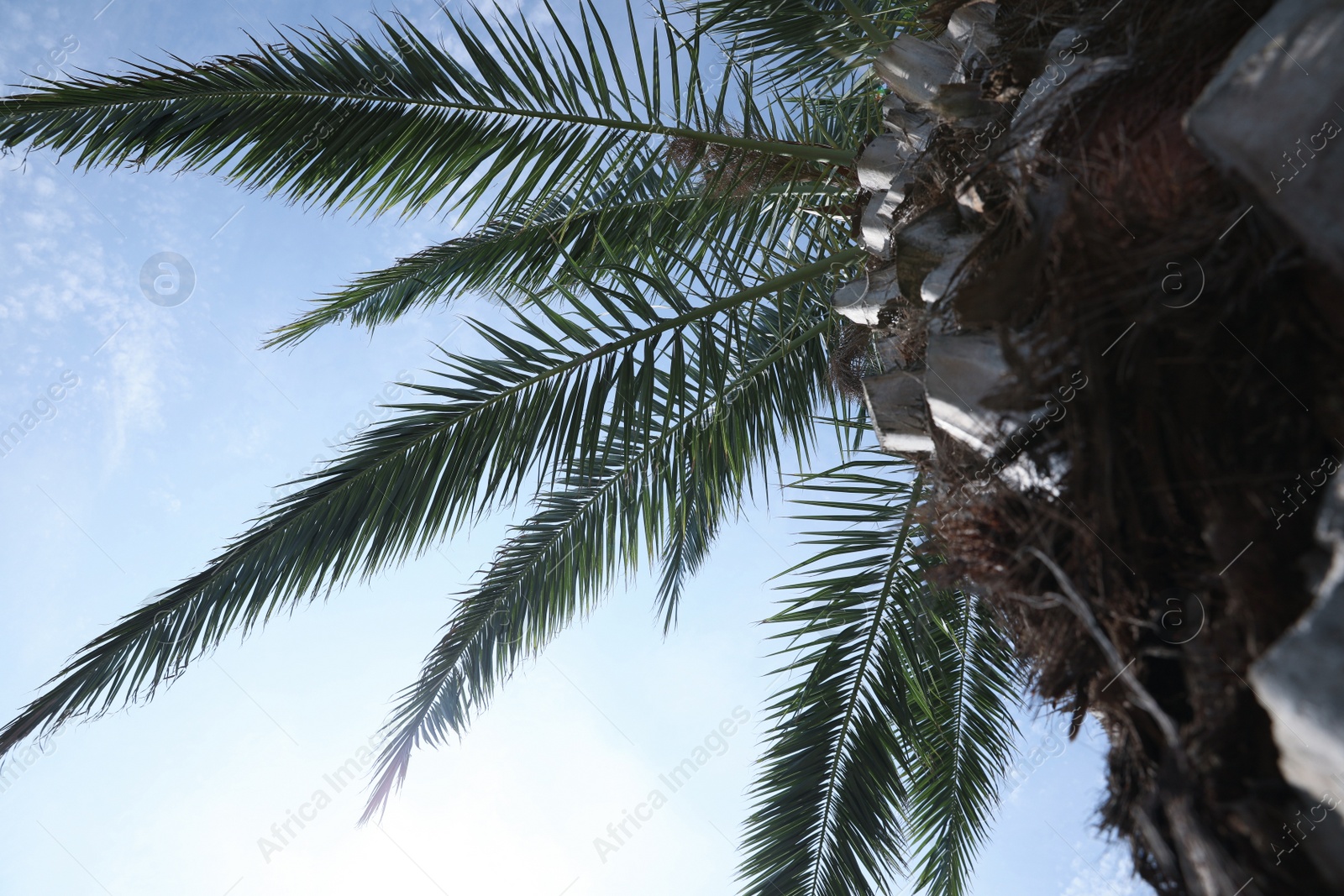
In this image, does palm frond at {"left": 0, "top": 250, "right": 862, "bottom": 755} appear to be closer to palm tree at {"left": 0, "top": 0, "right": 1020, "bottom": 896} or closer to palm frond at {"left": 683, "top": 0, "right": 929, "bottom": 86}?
palm tree at {"left": 0, "top": 0, "right": 1020, "bottom": 896}

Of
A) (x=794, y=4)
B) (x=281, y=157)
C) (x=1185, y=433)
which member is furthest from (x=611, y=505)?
(x=1185, y=433)

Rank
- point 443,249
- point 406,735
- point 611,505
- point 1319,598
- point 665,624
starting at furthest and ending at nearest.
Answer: point 665,624
point 443,249
point 406,735
point 611,505
point 1319,598

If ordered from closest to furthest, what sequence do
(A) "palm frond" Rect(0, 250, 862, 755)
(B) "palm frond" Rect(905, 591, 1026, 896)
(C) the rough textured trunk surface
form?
(C) the rough textured trunk surface
(A) "palm frond" Rect(0, 250, 862, 755)
(B) "palm frond" Rect(905, 591, 1026, 896)

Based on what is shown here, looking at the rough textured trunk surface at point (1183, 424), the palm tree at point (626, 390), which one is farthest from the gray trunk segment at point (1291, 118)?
the palm tree at point (626, 390)

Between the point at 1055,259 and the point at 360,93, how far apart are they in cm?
278

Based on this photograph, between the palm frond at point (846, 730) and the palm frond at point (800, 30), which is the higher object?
the palm frond at point (800, 30)

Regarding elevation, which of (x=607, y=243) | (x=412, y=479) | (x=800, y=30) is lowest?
(x=412, y=479)

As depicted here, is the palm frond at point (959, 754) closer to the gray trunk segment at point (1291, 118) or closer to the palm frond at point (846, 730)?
the palm frond at point (846, 730)

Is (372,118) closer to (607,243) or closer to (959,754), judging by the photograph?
(607,243)

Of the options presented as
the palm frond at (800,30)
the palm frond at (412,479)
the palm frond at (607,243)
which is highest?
the palm frond at (800,30)

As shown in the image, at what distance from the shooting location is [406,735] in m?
4.98

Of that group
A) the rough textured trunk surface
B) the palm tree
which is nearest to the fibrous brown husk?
the rough textured trunk surface

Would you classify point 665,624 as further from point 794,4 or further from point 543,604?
point 794,4

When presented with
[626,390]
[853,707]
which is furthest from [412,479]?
[853,707]
